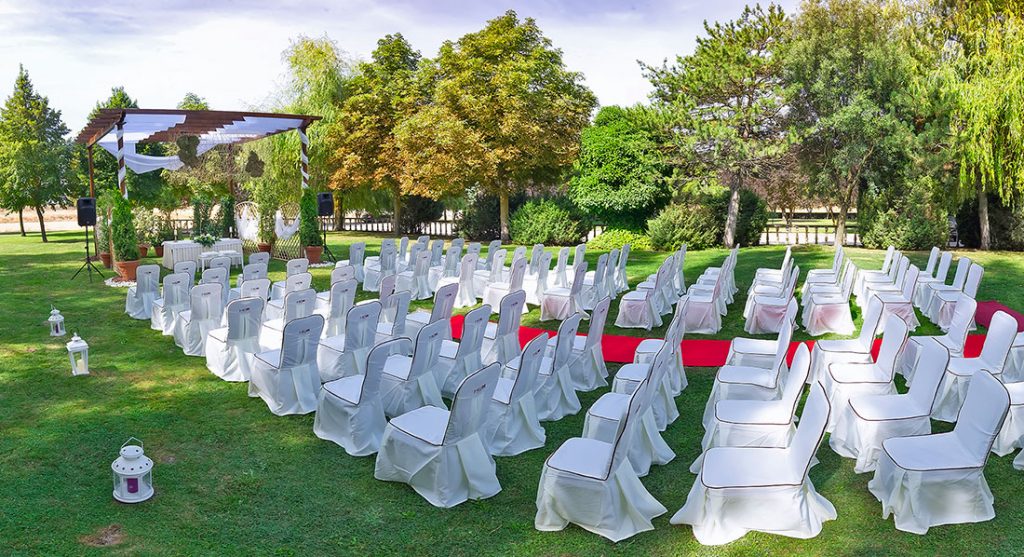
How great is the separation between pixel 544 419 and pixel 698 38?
53.5 feet

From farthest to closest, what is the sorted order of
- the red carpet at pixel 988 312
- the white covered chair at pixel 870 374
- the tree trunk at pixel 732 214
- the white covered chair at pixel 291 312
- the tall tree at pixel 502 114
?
the tall tree at pixel 502 114 < the tree trunk at pixel 732 214 < the red carpet at pixel 988 312 < the white covered chair at pixel 291 312 < the white covered chair at pixel 870 374

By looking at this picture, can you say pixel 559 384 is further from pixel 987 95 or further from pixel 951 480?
pixel 987 95

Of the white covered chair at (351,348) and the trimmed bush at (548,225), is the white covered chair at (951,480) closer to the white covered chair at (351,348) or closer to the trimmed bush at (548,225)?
the white covered chair at (351,348)

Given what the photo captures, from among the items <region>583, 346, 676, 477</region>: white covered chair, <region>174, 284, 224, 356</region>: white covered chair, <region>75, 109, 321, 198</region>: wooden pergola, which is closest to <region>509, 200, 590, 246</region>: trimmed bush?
<region>75, 109, 321, 198</region>: wooden pergola

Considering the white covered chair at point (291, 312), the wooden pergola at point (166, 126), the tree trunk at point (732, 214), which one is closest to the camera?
the white covered chair at point (291, 312)

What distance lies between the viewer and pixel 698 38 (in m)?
20.0

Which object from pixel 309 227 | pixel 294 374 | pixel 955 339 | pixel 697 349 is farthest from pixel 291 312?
pixel 309 227

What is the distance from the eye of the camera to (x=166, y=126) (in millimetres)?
15523

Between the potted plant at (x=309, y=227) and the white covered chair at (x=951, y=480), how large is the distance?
617 inches

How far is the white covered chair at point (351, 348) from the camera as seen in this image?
24.2ft

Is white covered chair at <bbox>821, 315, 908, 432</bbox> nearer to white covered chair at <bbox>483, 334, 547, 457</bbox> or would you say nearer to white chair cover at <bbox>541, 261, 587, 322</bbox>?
white covered chair at <bbox>483, 334, 547, 457</bbox>

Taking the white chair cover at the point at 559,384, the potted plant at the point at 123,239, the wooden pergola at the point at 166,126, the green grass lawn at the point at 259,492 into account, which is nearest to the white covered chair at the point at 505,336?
the white chair cover at the point at 559,384

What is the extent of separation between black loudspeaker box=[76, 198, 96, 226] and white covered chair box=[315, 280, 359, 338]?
8222 millimetres

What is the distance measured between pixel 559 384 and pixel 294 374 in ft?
8.14
